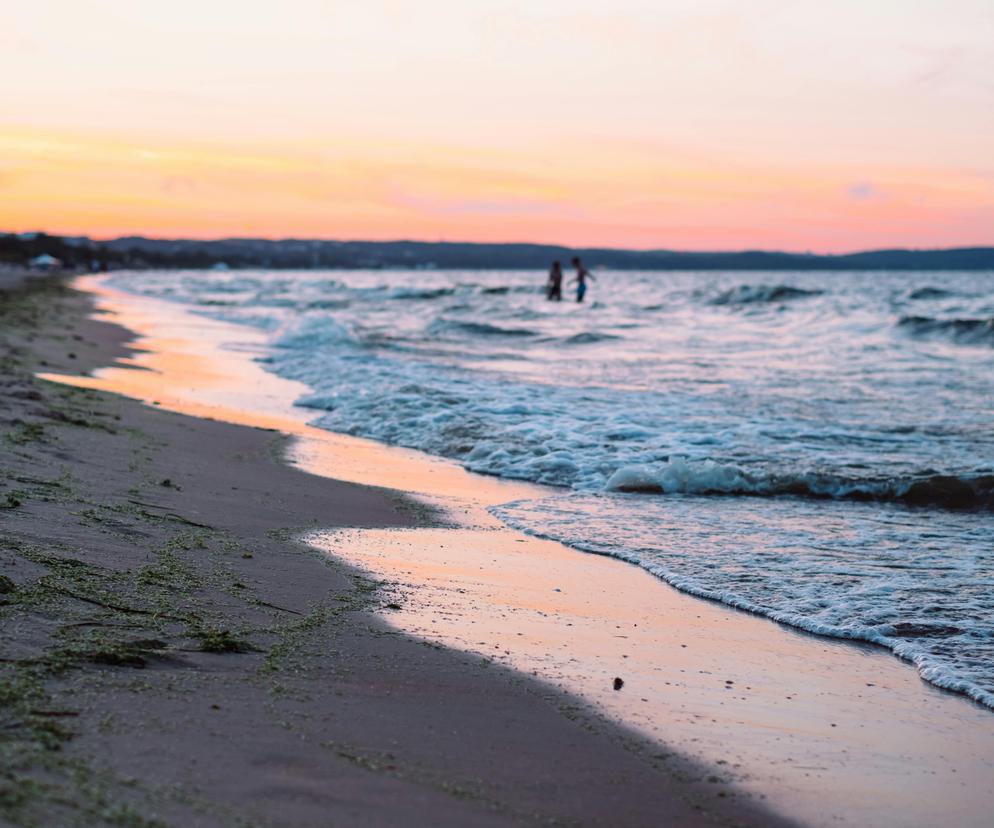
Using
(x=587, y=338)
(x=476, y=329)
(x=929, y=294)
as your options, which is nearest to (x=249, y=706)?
(x=587, y=338)

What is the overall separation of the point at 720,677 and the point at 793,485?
4.20 m

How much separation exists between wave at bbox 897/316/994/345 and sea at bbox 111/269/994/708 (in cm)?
310

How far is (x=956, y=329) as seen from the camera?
26.5 metres

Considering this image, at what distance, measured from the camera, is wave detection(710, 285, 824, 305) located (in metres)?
44.7

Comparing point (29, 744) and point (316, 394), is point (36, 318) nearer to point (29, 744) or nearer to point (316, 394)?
point (316, 394)

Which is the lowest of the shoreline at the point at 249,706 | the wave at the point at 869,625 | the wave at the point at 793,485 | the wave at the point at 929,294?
the wave at the point at 869,625

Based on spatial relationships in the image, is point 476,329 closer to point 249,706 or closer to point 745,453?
point 745,453

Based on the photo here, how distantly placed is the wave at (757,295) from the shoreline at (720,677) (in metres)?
40.0

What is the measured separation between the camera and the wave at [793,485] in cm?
761

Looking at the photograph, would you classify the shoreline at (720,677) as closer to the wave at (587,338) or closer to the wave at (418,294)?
the wave at (587,338)

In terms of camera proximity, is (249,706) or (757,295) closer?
(249,706)

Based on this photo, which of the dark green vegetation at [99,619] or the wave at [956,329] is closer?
the dark green vegetation at [99,619]

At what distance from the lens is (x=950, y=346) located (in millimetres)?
23406

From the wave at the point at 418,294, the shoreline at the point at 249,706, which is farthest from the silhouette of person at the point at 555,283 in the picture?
the shoreline at the point at 249,706
